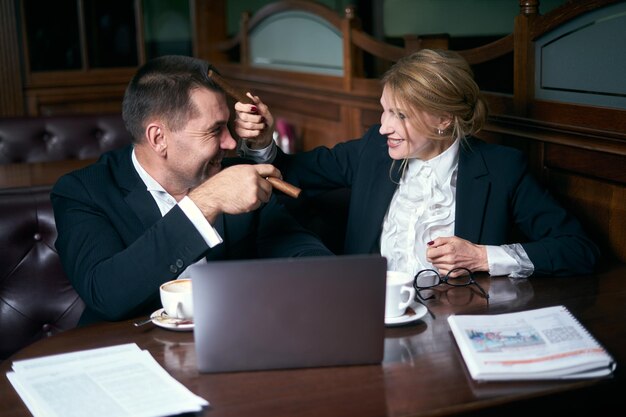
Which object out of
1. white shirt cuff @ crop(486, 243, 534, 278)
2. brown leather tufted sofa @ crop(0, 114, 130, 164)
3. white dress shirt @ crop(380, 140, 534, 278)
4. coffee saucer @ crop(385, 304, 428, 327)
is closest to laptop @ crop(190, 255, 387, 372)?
coffee saucer @ crop(385, 304, 428, 327)

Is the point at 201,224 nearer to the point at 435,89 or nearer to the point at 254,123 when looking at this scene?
the point at 254,123

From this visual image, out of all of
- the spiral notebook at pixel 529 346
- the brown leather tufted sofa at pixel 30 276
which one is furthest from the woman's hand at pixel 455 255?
the brown leather tufted sofa at pixel 30 276

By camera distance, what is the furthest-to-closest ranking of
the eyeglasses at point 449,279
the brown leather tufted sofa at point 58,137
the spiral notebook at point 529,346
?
1. the brown leather tufted sofa at point 58,137
2. the eyeglasses at point 449,279
3. the spiral notebook at point 529,346

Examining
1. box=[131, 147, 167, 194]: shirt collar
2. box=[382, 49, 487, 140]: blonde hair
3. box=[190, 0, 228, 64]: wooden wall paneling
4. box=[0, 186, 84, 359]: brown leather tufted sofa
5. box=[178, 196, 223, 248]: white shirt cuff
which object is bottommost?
box=[0, 186, 84, 359]: brown leather tufted sofa

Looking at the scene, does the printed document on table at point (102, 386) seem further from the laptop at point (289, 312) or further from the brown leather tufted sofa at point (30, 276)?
the brown leather tufted sofa at point (30, 276)

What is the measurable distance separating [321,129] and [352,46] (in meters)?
0.53

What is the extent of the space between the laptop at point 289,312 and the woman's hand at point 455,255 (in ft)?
1.79

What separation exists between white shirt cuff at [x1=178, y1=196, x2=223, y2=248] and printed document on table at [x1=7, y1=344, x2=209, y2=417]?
30 centimetres

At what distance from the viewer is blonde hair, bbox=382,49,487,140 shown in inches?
82.7

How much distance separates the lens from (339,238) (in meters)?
2.45

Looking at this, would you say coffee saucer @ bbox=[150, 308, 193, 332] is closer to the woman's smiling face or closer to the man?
the man

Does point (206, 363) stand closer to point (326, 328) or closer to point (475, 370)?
point (326, 328)

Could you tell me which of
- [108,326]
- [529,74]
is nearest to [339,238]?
[529,74]

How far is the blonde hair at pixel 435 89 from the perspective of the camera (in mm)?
2100
